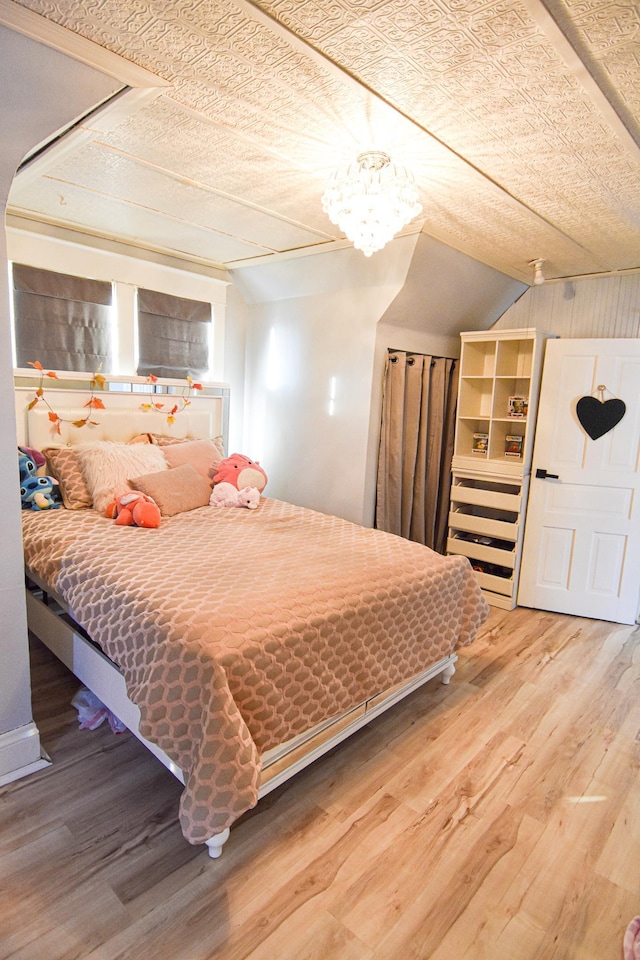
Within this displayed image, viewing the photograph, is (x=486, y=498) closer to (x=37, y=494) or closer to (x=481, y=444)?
(x=481, y=444)

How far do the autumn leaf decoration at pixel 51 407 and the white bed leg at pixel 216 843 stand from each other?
250cm

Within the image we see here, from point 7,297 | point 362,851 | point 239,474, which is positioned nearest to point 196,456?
point 239,474

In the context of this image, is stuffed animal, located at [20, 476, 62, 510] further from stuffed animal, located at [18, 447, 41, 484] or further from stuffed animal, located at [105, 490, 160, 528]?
stuffed animal, located at [105, 490, 160, 528]

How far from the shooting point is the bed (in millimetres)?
1507

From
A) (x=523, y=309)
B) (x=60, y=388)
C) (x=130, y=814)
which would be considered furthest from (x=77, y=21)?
(x=523, y=309)

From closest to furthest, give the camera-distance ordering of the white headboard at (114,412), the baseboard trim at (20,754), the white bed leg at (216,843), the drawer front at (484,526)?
the white bed leg at (216,843) → the baseboard trim at (20,754) → the white headboard at (114,412) → the drawer front at (484,526)

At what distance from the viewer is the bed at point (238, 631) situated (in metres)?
1.51

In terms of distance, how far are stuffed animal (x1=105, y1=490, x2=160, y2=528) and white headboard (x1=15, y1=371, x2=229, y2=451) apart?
0.83 m

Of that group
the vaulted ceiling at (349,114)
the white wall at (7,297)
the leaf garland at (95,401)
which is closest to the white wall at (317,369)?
the vaulted ceiling at (349,114)

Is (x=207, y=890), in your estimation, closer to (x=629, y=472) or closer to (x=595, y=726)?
(x=595, y=726)

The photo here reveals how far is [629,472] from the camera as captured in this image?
132 inches

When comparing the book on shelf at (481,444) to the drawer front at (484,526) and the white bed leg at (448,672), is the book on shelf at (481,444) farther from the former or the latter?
the white bed leg at (448,672)

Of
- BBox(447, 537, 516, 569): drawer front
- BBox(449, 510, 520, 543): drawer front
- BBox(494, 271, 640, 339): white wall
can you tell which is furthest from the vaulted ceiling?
BBox(447, 537, 516, 569): drawer front

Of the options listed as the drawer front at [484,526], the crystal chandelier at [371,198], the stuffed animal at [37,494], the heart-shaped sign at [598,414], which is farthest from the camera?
the drawer front at [484,526]
